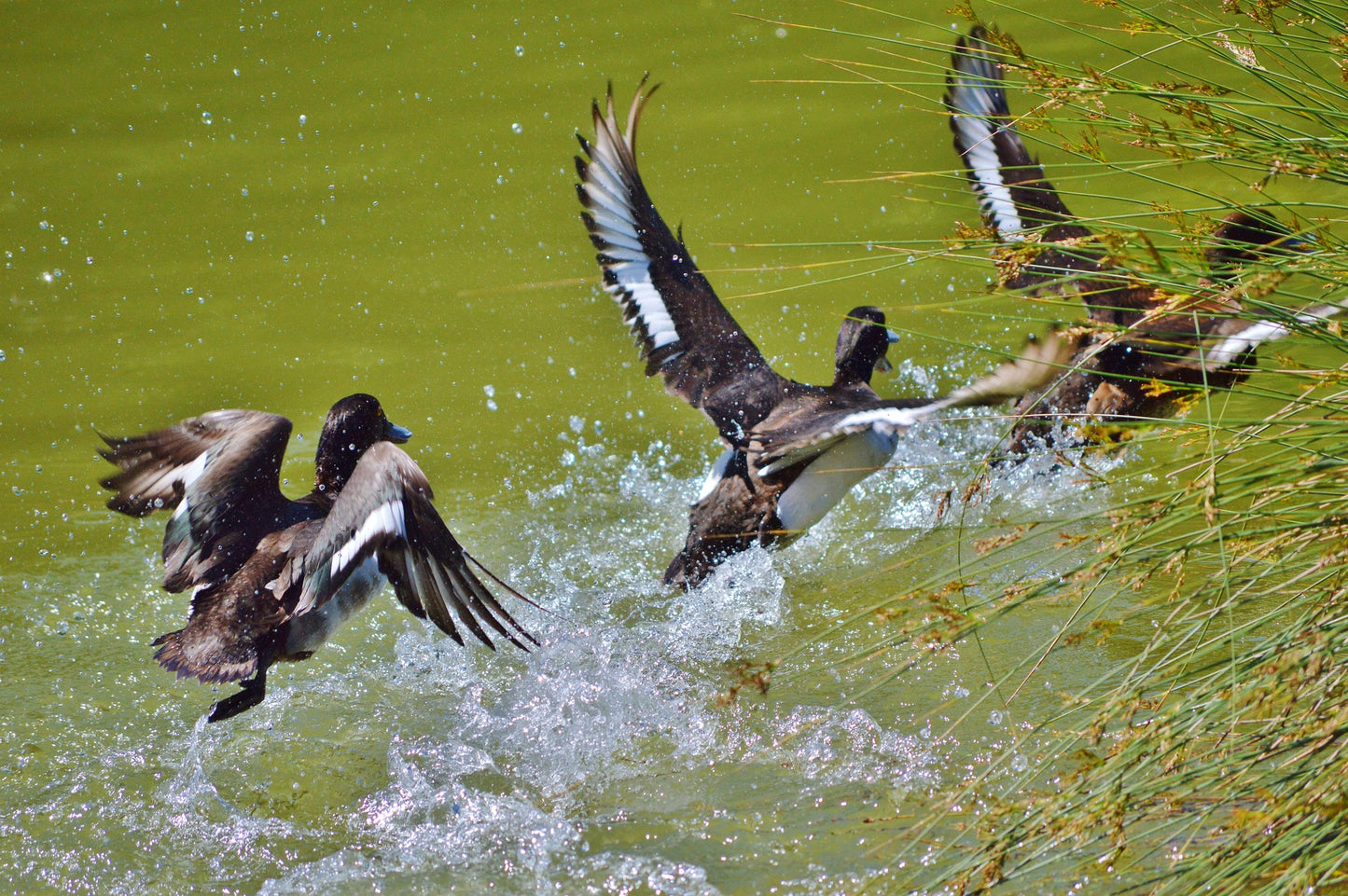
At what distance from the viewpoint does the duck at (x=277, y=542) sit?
2.96 m

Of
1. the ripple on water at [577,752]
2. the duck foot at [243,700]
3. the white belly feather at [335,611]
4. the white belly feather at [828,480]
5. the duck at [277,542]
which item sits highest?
the duck at [277,542]

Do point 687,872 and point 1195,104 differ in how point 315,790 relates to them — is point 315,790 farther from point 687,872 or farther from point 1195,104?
point 1195,104

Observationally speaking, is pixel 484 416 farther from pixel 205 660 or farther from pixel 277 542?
pixel 205 660

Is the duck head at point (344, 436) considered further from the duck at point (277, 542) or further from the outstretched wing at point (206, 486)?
the outstretched wing at point (206, 486)

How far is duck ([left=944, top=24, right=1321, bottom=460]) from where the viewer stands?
178cm

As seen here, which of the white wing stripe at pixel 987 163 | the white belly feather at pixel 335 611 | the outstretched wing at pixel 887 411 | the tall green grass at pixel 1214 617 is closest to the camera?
the tall green grass at pixel 1214 617

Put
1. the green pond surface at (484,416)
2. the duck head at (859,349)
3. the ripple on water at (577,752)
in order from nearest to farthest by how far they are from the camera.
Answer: the ripple on water at (577,752) → the green pond surface at (484,416) → the duck head at (859,349)

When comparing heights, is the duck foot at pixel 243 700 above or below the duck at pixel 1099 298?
below

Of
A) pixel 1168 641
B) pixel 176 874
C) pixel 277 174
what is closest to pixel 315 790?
pixel 176 874

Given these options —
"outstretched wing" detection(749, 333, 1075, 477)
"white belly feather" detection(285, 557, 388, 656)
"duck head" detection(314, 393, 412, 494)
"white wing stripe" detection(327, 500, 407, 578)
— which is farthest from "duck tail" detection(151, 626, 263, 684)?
"outstretched wing" detection(749, 333, 1075, 477)

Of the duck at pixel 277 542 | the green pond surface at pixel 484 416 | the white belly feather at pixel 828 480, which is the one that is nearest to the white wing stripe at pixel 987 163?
the green pond surface at pixel 484 416

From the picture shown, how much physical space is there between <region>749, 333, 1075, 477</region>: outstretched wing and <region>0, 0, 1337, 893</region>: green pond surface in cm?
28

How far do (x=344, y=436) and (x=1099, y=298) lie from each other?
2891mm

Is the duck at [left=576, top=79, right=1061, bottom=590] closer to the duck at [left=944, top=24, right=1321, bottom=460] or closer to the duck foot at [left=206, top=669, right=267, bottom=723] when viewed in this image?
the duck at [left=944, top=24, right=1321, bottom=460]
